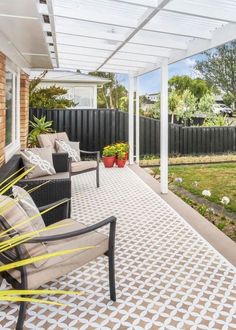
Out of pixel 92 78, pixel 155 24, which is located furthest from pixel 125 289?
pixel 92 78

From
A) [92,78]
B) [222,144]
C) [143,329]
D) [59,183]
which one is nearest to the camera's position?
[143,329]

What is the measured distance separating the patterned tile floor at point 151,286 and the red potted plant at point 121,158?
15.2 ft

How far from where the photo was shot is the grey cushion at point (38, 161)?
555 centimetres

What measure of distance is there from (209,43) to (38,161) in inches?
126

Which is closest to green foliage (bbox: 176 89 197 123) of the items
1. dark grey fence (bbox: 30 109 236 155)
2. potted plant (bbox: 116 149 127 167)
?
dark grey fence (bbox: 30 109 236 155)

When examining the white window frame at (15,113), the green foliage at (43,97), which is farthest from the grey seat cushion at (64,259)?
the green foliage at (43,97)

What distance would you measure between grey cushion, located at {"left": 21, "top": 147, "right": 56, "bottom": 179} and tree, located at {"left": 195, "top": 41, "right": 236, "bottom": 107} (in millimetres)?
16905

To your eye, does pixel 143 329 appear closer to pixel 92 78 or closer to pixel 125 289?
pixel 125 289

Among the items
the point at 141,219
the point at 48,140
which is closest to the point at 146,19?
the point at 141,219

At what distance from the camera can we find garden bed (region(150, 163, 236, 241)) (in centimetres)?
575

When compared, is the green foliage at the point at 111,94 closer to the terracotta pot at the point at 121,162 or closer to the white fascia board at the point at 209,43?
the terracotta pot at the point at 121,162

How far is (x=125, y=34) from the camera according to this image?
5.30 meters

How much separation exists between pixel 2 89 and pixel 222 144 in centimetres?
969

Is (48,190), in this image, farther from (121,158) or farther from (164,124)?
(121,158)
